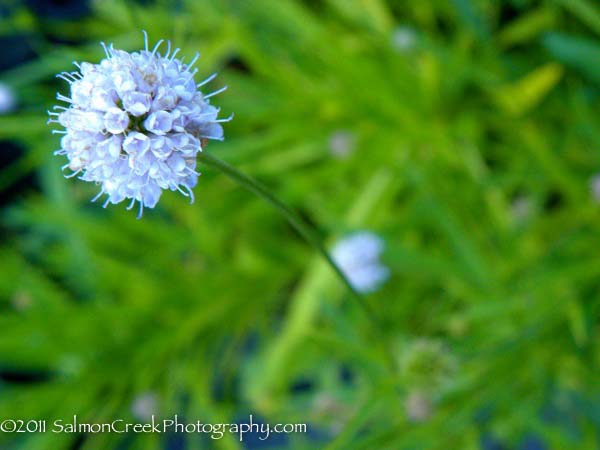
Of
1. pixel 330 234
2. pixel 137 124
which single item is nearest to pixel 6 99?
pixel 330 234

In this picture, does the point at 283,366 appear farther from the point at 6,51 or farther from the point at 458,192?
the point at 6,51

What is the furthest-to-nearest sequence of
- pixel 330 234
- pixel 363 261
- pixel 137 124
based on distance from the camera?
pixel 330 234 → pixel 363 261 → pixel 137 124

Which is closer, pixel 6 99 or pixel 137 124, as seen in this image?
pixel 137 124

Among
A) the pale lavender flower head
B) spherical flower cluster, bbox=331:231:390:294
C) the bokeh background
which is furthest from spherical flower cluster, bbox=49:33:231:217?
the pale lavender flower head

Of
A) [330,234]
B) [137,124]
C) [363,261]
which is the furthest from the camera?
[330,234]

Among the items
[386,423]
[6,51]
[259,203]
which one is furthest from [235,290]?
[6,51]

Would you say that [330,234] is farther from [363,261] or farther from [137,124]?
[137,124]
